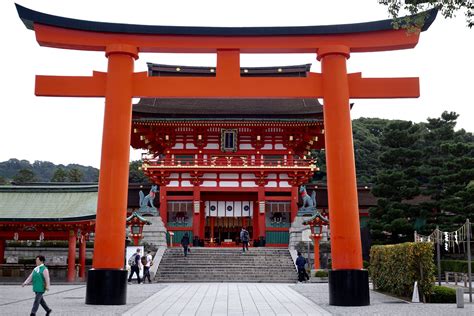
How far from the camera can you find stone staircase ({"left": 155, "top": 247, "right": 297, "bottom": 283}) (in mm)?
25938

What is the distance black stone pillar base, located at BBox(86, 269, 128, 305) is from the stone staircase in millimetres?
12424

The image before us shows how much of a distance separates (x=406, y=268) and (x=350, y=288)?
10.1 ft

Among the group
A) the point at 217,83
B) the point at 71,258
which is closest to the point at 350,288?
the point at 217,83

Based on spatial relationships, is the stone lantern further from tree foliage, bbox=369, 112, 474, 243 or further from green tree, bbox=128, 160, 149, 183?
green tree, bbox=128, 160, 149, 183

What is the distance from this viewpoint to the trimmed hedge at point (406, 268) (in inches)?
571

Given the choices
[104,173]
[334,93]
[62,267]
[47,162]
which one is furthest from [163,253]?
[47,162]

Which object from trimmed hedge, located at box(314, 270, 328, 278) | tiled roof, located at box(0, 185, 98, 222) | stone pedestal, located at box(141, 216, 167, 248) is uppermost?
tiled roof, located at box(0, 185, 98, 222)

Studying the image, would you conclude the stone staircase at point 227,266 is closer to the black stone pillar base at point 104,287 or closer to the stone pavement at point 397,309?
the stone pavement at point 397,309

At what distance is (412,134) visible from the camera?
34.0 metres

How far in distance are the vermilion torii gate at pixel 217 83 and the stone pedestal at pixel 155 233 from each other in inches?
676

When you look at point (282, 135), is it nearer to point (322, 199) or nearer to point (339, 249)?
point (322, 199)

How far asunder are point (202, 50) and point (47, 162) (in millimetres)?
116734

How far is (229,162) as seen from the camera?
34.5 meters

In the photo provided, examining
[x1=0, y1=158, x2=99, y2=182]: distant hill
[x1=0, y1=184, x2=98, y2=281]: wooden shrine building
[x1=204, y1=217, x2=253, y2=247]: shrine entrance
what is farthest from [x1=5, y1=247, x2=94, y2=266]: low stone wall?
[x1=0, y1=158, x2=99, y2=182]: distant hill
